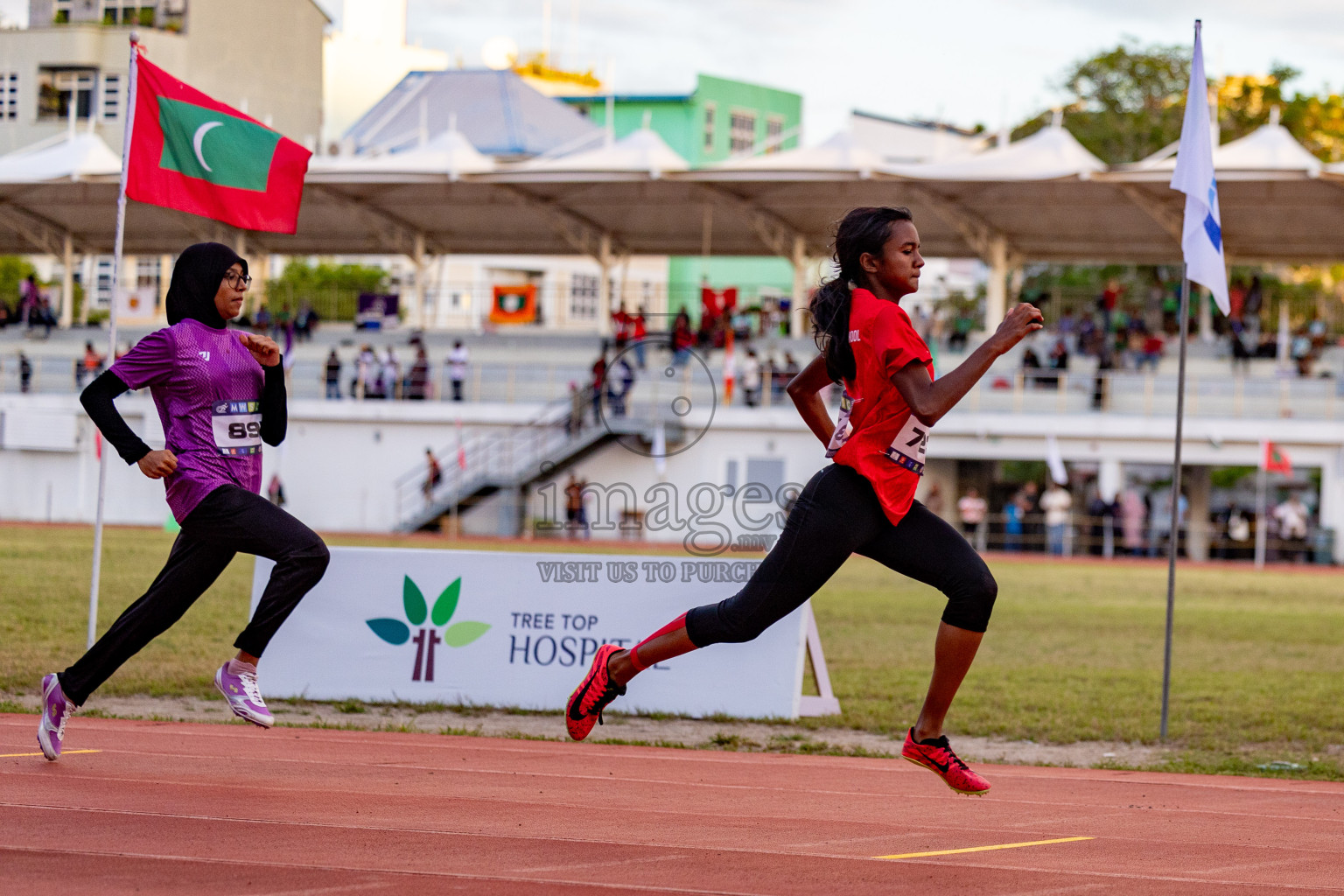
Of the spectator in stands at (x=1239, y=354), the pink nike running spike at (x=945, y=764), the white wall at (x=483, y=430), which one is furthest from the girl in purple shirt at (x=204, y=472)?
the spectator in stands at (x=1239, y=354)

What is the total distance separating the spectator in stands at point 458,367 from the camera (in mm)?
38938

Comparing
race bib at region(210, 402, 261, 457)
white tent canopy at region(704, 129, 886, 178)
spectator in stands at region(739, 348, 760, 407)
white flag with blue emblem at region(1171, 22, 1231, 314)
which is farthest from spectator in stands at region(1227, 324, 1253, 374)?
race bib at region(210, 402, 261, 457)

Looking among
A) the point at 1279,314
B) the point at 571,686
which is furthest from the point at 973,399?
the point at 571,686

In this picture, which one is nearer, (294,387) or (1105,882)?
(1105,882)

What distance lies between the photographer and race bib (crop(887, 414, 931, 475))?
17.3 feet

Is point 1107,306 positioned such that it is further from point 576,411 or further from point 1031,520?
point 576,411

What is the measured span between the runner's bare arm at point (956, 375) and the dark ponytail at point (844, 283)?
31 centimetres

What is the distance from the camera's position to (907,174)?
3697cm

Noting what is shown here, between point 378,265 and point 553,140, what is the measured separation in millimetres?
13719

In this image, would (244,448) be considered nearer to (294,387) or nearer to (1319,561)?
(1319,561)

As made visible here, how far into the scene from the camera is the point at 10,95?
752 inches

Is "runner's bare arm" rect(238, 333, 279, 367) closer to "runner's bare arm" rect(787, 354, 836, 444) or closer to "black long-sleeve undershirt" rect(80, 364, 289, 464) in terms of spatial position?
"black long-sleeve undershirt" rect(80, 364, 289, 464)

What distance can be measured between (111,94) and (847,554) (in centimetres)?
2615

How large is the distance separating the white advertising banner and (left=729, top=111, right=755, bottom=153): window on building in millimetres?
65026
